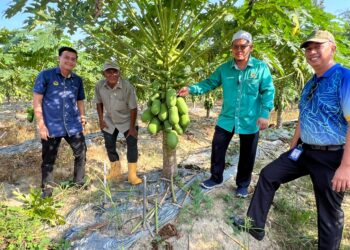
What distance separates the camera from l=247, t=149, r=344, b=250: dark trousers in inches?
88.3

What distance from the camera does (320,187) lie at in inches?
89.8

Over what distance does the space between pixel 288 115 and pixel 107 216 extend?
14883 millimetres

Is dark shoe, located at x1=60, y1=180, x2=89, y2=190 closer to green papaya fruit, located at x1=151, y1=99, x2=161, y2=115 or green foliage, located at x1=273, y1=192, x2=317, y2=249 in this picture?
green papaya fruit, located at x1=151, y1=99, x2=161, y2=115

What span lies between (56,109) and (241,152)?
213cm

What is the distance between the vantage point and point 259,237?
258cm

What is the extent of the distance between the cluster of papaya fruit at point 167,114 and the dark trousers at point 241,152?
41 centimetres

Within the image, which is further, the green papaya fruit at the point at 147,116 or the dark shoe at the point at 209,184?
the dark shoe at the point at 209,184

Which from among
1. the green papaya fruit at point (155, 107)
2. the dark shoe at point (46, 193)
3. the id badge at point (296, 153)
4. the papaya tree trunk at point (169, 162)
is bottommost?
the dark shoe at point (46, 193)

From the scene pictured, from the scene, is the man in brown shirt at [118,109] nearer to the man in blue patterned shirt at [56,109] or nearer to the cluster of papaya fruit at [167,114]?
the man in blue patterned shirt at [56,109]

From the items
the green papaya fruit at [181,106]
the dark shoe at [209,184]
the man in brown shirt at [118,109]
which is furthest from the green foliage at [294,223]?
the man in brown shirt at [118,109]

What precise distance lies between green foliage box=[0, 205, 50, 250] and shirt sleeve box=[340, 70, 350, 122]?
267 cm

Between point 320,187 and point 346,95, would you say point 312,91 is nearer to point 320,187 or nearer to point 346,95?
point 346,95

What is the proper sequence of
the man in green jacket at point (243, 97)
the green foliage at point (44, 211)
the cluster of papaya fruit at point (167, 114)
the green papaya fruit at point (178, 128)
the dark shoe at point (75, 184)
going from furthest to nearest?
the dark shoe at point (75, 184), the green papaya fruit at point (178, 128), the cluster of papaya fruit at point (167, 114), the green foliage at point (44, 211), the man in green jacket at point (243, 97)

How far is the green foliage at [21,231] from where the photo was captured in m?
2.65
